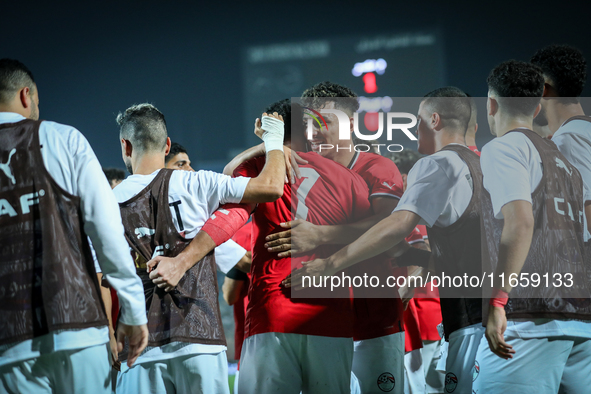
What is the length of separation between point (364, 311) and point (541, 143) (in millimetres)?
1251

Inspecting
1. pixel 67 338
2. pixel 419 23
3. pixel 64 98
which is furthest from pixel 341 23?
pixel 67 338

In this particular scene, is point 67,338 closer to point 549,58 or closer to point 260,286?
point 260,286

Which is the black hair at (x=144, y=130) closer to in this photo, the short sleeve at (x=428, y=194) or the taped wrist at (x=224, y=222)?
the taped wrist at (x=224, y=222)

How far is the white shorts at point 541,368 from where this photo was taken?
2.12 m

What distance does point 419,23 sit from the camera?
5105mm

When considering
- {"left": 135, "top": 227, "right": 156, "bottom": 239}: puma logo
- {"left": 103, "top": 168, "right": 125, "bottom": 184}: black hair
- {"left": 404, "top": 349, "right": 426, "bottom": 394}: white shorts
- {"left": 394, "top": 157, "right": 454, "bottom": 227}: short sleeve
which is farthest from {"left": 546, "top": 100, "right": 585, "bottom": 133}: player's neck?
{"left": 103, "top": 168, "right": 125, "bottom": 184}: black hair

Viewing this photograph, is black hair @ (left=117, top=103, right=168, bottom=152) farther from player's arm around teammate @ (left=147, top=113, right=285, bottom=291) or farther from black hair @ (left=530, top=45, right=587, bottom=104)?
black hair @ (left=530, top=45, right=587, bottom=104)

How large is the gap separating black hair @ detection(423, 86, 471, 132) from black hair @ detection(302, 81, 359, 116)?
47 cm

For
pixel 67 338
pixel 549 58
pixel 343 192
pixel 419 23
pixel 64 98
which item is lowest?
pixel 67 338

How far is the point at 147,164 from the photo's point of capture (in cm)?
228

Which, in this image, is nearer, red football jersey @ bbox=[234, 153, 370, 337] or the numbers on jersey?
red football jersey @ bbox=[234, 153, 370, 337]

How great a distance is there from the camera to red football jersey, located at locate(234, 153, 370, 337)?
2.21 metres

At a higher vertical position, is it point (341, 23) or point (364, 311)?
point (341, 23)

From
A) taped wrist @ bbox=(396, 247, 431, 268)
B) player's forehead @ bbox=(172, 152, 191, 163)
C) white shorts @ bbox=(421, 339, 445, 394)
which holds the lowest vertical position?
white shorts @ bbox=(421, 339, 445, 394)
